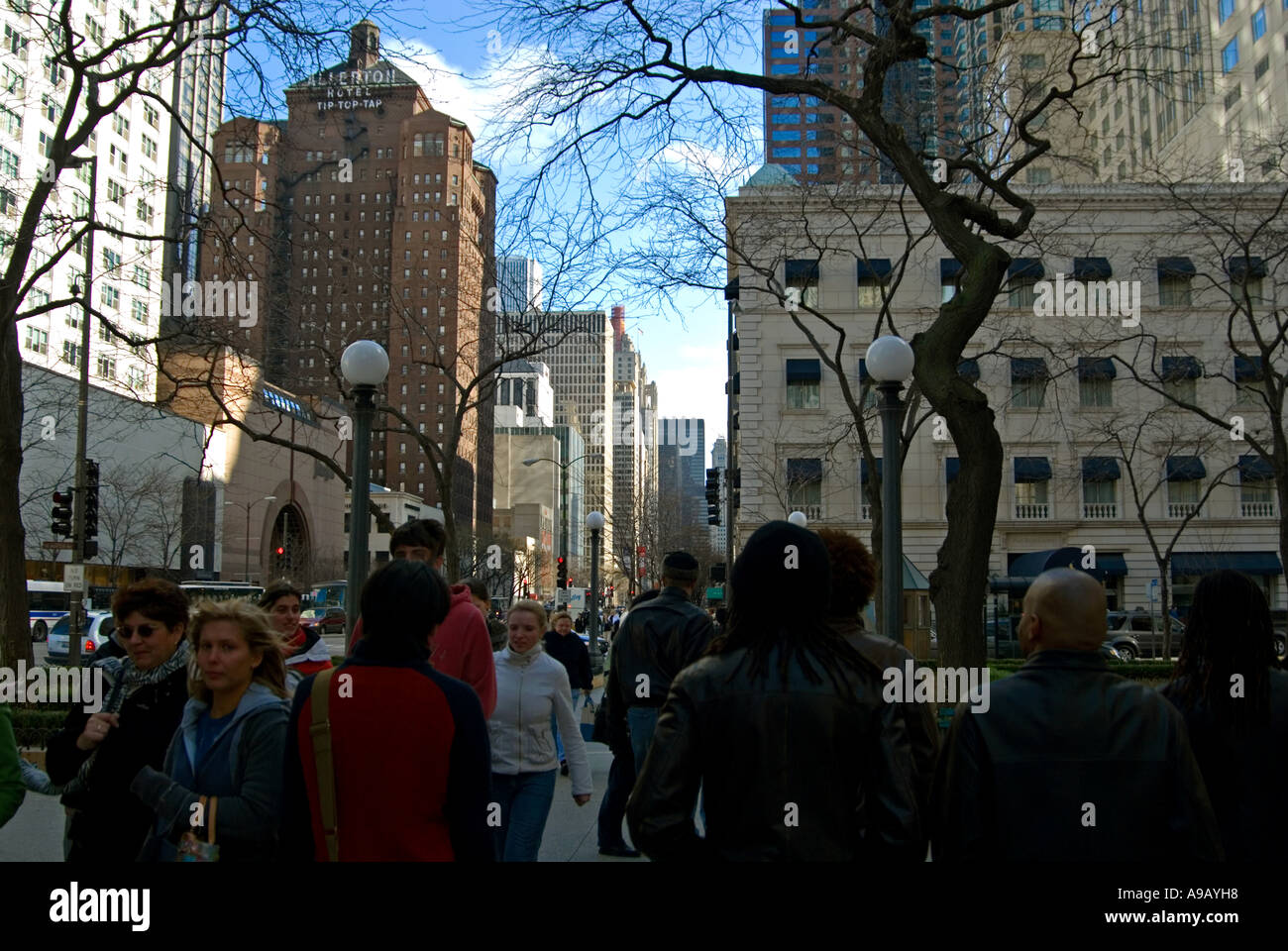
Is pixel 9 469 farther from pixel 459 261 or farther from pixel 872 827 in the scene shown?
pixel 872 827

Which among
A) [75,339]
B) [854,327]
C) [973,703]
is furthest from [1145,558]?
[75,339]

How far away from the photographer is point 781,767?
116 inches

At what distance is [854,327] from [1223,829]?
A: 4197cm

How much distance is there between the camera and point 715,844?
299 cm

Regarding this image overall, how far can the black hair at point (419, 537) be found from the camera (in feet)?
18.8

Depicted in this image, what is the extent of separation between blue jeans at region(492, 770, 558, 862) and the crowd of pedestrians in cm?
227

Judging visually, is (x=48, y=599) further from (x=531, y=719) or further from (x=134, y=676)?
(x=134, y=676)

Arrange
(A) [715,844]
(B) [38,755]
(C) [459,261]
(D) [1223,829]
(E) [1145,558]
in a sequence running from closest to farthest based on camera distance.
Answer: (A) [715,844]
(D) [1223,829]
(B) [38,755]
(C) [459,261]
(E) [1145,558]

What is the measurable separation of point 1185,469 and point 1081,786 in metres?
41.0

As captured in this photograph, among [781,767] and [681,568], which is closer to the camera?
[781,767]

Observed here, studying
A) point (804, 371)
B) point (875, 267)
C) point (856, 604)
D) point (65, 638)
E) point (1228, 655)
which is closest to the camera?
point (1228, 655)

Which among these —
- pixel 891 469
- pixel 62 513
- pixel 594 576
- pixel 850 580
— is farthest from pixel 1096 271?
pixel 850 580

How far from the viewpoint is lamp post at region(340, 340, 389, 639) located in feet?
28.9

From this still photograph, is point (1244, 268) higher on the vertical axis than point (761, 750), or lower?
higher
